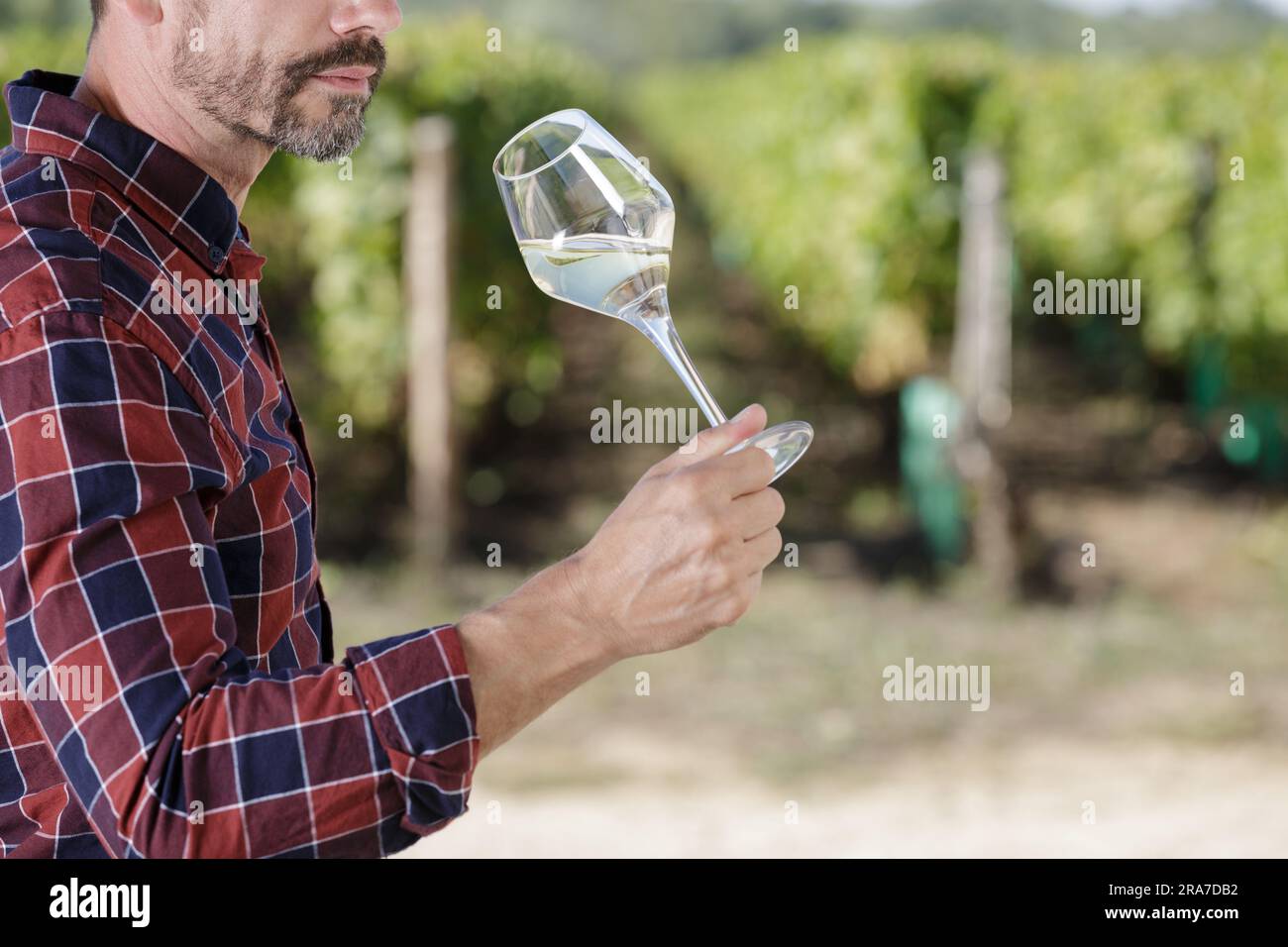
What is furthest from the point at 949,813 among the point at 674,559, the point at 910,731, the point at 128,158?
the point at 128,158

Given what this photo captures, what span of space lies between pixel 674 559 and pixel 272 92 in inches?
27.6

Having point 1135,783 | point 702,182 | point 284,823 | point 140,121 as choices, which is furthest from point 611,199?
point 702,182

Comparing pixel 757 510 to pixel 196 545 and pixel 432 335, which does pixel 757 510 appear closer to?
pixel 196 545

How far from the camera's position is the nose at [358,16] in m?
1.54

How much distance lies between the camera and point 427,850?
5133 millimetres

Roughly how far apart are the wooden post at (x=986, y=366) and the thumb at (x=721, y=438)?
19.6ft

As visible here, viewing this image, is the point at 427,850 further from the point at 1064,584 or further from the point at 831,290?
the point at 831,290

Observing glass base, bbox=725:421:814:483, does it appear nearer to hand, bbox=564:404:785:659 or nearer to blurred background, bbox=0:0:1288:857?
hand, bbox=564:404:785:659

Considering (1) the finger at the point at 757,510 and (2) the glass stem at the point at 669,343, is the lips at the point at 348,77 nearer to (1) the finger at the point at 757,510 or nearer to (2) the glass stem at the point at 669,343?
(2) the glass stem at the point at 669,343

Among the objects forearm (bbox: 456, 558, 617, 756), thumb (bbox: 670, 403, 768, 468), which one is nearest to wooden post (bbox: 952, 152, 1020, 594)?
thumb (bbox: 670, 403, 768, 468)

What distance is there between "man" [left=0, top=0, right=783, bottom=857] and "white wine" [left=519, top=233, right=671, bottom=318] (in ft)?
0.92

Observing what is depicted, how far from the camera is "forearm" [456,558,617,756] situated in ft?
4.22

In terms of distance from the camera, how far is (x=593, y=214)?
62.7 inches

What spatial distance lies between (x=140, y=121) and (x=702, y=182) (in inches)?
696
